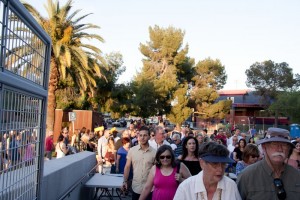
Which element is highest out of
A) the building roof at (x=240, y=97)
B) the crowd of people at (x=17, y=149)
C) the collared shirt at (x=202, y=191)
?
the building roof at (x=240, y=97)

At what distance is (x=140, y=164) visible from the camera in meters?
6.50

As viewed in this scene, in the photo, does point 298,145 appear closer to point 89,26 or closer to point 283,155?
point 283,155

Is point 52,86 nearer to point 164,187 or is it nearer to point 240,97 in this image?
point 164,187

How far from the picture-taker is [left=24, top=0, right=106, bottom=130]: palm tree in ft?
68.2

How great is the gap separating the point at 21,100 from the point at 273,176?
228 centimetres

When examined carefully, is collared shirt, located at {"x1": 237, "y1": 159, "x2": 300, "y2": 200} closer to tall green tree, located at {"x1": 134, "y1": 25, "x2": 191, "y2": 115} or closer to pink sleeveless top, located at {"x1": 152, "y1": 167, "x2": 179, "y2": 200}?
pink sleeveless top, located at {"x1": 152, "y1": 167, "x2": 179, "y2": 200}

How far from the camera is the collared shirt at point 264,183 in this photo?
3.58m

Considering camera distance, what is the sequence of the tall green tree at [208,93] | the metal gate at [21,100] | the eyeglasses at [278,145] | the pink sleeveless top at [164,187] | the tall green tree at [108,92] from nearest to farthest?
the metal gate at [21,100], the eyeglasses at [278,145], the pink sleeveless top at [164,187], the tall green tree at [108,92], the tall green tree at [208,93]

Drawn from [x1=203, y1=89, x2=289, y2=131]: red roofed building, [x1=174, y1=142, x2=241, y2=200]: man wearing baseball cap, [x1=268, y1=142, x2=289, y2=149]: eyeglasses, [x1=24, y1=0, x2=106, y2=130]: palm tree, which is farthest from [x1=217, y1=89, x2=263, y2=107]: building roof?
[x1=174, y1=142, x2=241, y2=200]: man wearing baseball cap

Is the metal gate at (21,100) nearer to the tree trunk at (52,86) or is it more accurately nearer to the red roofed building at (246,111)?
the tree trunk at (52,86)

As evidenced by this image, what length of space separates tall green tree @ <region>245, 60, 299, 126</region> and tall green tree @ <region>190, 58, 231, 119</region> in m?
10.1

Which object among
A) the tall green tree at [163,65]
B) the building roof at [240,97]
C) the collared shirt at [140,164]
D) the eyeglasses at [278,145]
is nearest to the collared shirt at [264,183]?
the eyeglasses at [278,145]

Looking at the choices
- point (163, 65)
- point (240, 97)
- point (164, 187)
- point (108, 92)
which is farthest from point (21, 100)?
point (240, 97)

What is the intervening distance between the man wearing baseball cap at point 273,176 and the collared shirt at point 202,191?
0.24 m
